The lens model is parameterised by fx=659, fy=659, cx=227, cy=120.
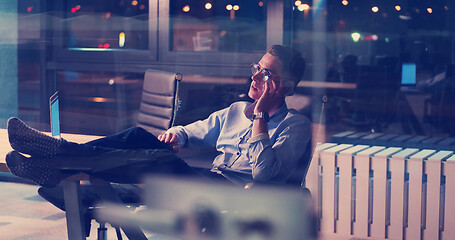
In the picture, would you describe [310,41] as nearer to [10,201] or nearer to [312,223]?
[10,201]

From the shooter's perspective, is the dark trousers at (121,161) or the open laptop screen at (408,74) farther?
the open laptop screen at (408,74)

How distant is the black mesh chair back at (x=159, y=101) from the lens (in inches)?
139

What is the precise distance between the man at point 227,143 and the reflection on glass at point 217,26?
1669 millimetres

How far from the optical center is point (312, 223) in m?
2.24

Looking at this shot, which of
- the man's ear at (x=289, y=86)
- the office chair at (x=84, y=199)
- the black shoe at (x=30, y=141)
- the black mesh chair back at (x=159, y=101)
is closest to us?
the black shoe at (x=30, y=141)

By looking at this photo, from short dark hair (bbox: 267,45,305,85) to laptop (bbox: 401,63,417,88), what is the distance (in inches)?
116

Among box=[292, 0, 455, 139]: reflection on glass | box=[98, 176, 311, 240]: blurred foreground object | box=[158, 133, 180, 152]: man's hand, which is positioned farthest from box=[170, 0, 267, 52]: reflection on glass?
box=[98, 176, 311, 240]: blurred foreground object

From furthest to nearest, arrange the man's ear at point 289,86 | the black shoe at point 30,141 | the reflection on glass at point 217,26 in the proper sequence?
the reflection on glass at point 217,26
the man's ear at point 289,86
the black shoe at point 30,141

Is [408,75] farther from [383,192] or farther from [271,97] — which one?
[271,97]

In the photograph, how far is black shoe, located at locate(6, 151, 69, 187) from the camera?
6.80 feet

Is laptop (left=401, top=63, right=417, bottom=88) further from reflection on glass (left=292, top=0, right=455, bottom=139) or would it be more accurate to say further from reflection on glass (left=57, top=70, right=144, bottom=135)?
reflection on glass (left=57, top=70, right=144, bottom=135)

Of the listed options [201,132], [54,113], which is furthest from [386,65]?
[54,113]

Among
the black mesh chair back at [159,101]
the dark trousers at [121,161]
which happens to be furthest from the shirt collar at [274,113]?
the black mesh chair back at [159,101]

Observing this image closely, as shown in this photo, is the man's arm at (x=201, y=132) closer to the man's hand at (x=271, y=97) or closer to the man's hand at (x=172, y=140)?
the man's hand at (x=172, y=140)
